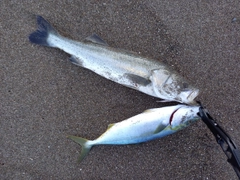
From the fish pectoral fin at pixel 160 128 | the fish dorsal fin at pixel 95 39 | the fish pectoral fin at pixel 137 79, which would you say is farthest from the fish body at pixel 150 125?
the fish dorsal fin at pixel 95 39

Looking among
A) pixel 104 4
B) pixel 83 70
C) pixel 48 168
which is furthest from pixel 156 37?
pixel 48 168

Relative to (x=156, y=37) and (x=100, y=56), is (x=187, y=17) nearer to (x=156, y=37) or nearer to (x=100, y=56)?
(x=156, y=37)

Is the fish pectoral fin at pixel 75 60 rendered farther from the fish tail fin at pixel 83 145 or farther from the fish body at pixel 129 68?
the fish tail fin at pixel 83 145

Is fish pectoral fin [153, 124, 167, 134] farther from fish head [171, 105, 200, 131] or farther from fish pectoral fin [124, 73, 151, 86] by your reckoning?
fish pectoral fin [124, 73, 151, 86]

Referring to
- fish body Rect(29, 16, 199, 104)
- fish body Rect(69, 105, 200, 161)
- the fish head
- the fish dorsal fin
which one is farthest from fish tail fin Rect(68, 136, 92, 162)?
the fish dorsal fin

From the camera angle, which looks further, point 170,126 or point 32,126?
point 32,126

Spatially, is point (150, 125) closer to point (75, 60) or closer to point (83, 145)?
point (83, 145)

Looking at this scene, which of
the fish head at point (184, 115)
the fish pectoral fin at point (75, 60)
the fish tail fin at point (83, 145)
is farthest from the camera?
the fish tail fin at point (83, 145)
